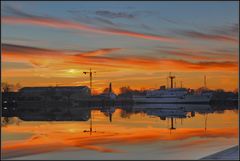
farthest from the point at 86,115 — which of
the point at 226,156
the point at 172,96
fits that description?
the point at 172,96

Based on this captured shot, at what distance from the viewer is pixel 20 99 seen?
349ft

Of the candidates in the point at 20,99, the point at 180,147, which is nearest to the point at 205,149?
the point at 180,147

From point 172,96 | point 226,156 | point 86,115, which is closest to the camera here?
point 226,156

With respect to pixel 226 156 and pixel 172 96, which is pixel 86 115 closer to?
pixel 226 156

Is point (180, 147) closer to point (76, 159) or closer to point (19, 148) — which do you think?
point (76, 159)

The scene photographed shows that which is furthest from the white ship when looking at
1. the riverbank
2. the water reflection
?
the riverbank

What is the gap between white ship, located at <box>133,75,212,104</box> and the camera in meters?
122

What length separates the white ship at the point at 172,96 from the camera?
12162 centimetres

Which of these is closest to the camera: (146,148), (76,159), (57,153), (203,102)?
(76,159)

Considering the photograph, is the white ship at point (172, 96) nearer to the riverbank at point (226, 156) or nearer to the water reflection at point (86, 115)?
the water reflection at point (86, 115)

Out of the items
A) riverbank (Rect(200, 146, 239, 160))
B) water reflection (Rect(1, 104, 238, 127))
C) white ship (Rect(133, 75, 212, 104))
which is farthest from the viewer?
white ship (Rect(133, 75, 212, 104))

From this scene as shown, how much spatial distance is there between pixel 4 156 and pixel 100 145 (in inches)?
145

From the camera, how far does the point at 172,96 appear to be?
4914 inches

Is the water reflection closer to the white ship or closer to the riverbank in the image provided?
the riverbank
